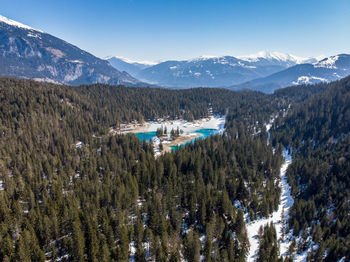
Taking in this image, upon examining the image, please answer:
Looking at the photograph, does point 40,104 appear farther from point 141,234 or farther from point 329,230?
point 329,230

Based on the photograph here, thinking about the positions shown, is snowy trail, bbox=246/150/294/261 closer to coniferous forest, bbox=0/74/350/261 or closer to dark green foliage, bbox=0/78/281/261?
coniferous forest, bbox=0/74/350/261

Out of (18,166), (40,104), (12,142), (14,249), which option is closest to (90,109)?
(40,104)

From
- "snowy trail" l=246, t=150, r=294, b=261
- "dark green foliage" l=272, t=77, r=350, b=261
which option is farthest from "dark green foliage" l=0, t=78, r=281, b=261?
"dark green foliage" l=272, t=77, r=350, b=261

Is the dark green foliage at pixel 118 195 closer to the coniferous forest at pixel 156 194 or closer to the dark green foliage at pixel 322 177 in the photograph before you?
the coniferous forest at pixel 156 194

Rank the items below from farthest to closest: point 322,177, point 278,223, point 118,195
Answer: point 322,177, point 278,223, point 118,195

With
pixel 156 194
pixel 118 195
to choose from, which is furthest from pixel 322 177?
pixel 118 195

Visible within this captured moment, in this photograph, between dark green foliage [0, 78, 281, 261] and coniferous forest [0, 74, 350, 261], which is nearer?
dark green foliage [0, 78, 281, 261]

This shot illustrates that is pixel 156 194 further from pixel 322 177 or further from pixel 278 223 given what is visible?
pixel 322 177

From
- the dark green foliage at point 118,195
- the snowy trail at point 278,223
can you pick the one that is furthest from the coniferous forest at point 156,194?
the snowy trail at point 278,223
